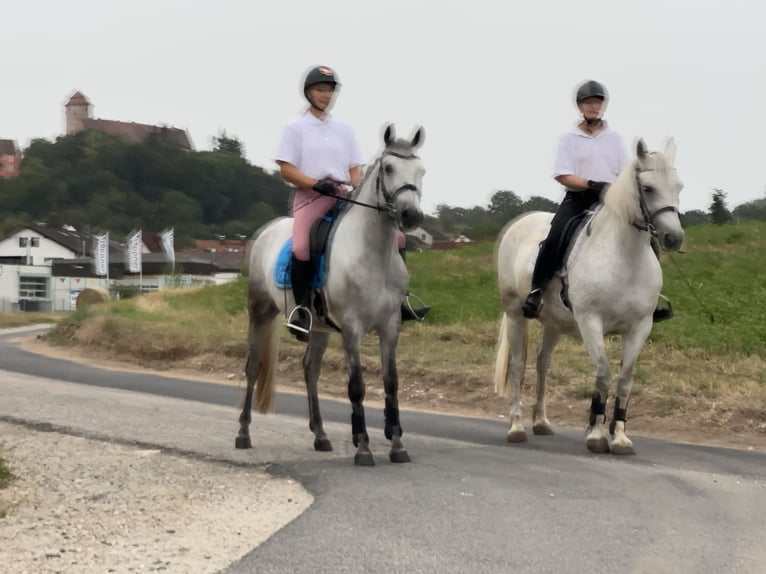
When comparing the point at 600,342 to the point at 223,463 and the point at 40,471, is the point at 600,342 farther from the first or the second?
the point at 40,471

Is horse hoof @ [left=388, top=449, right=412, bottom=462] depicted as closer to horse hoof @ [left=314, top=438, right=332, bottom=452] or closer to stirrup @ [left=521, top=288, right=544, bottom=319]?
horse hoof @ [left=314, top=438, right=332, bottom=452]

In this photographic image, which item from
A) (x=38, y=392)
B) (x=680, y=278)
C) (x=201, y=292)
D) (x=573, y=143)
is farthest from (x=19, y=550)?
(x=201, y=292)

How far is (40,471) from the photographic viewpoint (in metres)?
7.94

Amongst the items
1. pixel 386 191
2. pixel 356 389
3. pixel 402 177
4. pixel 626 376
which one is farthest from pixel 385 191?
pixel 626 376

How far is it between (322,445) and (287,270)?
164cm

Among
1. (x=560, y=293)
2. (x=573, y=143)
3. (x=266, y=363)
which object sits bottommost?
(x=266, y=363)

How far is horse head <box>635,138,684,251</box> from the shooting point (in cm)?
871

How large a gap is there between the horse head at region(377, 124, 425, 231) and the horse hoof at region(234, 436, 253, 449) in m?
2.71

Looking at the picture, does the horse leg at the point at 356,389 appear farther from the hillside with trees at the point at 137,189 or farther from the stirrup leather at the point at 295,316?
the hillside with trees at the point at 137,189

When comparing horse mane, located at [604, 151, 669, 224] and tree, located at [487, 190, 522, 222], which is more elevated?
tree, located at [487, 190, 522, 222]

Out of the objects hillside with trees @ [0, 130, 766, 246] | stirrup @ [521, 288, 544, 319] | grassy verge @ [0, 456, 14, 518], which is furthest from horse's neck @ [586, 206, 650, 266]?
hillside with trees @ [0, 130, 766, 246]

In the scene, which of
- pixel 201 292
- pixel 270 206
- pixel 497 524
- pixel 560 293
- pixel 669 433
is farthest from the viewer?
pixel 270 206

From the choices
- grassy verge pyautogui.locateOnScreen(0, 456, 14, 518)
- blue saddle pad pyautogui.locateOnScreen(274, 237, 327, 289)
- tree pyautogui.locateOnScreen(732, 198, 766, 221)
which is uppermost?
tree pyautogui.locateOnScreen(732, 198, 766, 221)

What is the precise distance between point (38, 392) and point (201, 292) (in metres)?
19.6
